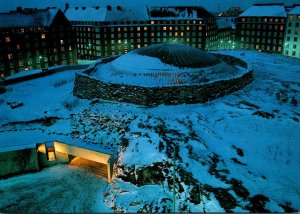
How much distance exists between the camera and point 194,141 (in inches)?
902

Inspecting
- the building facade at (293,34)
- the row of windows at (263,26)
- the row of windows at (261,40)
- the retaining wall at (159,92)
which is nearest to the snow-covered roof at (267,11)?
the building facade at (293,34)

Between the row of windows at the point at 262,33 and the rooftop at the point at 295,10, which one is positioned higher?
the rooftop at the point at 295,10

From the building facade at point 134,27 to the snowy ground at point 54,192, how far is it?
60.0m

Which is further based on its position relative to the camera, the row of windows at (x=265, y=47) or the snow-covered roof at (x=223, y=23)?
the snow-covered roof at (x=223, y=23)

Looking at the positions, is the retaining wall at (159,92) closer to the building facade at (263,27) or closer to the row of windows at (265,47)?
the building facade at (263,27)

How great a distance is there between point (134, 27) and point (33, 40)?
96.1ft

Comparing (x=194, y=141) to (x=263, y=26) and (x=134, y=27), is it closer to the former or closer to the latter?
(x=134, y=27)

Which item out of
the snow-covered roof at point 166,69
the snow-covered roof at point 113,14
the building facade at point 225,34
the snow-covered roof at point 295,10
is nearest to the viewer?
the snow-covered roof at point 166,69

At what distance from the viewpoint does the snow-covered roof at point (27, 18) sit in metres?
58.6

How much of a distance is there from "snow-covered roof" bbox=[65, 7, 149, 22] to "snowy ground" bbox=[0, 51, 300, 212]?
49715mm

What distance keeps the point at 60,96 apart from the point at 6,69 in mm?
32053

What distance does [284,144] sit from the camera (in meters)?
23.1

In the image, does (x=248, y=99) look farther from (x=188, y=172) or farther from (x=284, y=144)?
(x=188, y=172)

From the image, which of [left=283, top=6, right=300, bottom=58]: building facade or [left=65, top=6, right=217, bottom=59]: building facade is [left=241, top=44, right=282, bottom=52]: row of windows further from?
[left=65, top=6, right=217, bottom=59]: building facade
